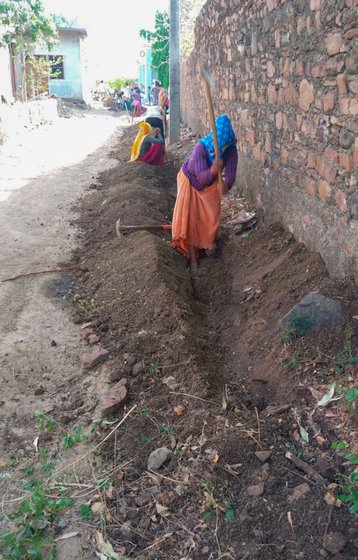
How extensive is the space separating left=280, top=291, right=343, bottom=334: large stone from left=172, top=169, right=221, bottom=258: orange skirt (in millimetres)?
1988

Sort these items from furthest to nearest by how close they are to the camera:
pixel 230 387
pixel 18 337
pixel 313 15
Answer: pixel 18 337, pixel 313 15, pixel 230 387

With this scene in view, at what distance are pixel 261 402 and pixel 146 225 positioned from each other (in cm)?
320

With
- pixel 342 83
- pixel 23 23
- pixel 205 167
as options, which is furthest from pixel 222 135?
pixel 23 23

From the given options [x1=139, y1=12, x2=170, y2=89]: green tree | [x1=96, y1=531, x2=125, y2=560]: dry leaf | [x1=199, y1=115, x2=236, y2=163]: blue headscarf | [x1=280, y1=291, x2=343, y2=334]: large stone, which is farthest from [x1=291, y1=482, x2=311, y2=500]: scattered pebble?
[x1=139, y1=12, x2=170, y2=89]: green tree

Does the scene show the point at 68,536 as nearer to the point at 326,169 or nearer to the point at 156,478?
the point at 156,478

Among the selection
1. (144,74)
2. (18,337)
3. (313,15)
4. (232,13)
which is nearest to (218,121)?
(313,15)

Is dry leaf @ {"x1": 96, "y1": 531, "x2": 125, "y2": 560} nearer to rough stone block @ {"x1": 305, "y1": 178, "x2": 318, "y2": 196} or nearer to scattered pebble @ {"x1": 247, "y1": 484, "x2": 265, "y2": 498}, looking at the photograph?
scattered pebble @ {"x1": 247, "y1": 484, "x2": 265, "y2": 498}

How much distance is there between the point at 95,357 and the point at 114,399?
0.57 meters

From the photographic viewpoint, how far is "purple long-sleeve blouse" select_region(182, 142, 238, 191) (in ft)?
15.4

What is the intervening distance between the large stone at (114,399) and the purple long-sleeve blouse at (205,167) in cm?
240

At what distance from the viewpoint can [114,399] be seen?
2.93 meters

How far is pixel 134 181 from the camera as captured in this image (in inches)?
306

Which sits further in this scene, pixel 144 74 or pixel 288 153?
pixel 144 74

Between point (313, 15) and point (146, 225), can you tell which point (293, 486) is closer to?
point (313, 15)
